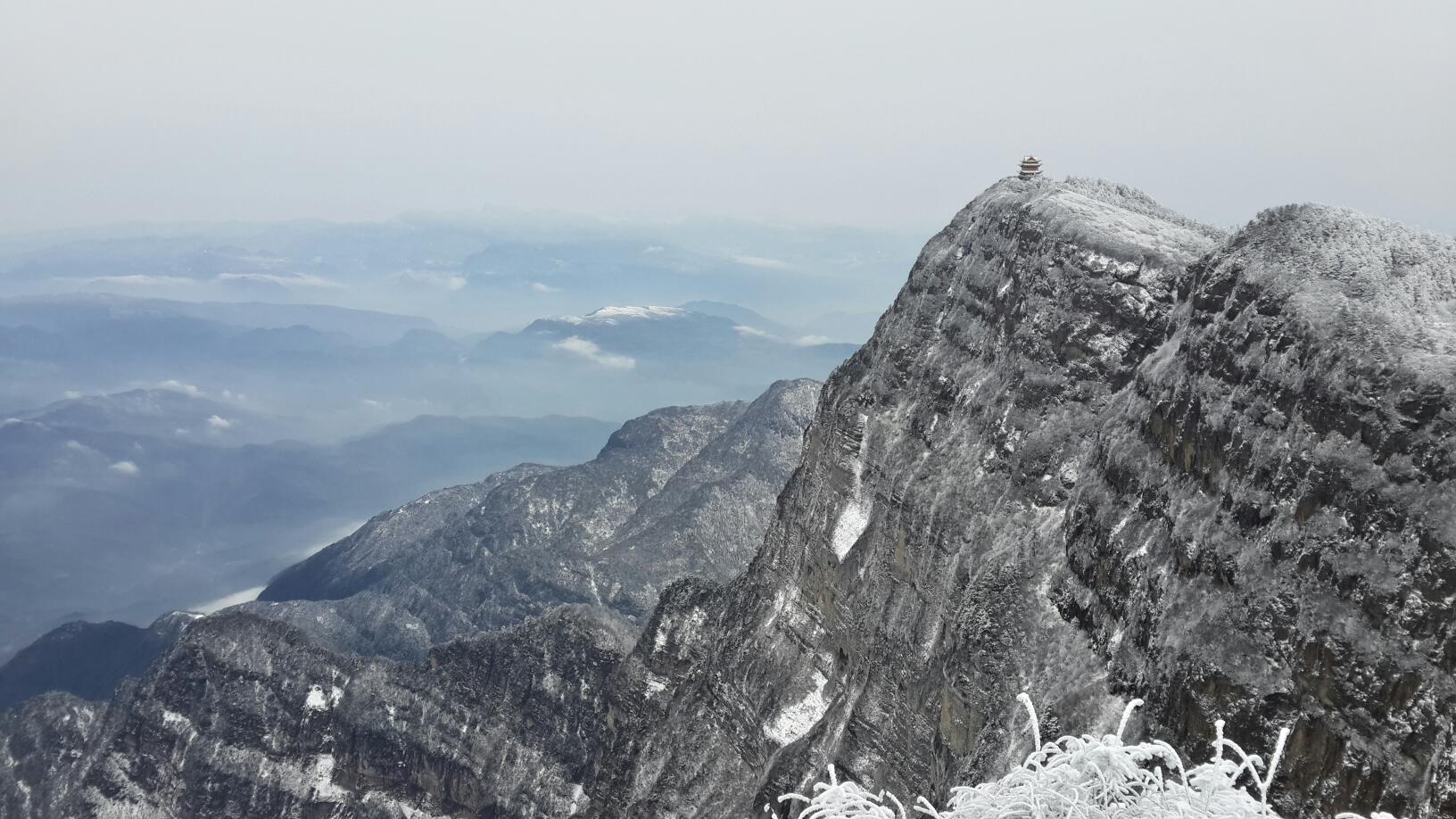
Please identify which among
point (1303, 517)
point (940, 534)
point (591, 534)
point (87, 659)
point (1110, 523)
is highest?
point (1303, 517)

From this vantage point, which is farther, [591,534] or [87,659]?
[87,659]

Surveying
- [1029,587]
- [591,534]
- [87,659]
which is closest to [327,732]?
[591,534]

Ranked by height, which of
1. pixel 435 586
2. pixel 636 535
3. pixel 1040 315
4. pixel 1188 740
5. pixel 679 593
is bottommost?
pixel 435 586

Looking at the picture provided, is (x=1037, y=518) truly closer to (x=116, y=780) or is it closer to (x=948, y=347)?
(x=948, y=347)

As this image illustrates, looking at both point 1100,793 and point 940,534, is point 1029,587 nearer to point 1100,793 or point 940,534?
point 940,534

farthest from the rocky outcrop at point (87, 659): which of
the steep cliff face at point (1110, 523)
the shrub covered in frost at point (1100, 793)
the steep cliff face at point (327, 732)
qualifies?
the shrub covered in frost at point (1100, 793)

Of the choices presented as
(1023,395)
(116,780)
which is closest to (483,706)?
(116,780)

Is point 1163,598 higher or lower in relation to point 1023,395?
lower
